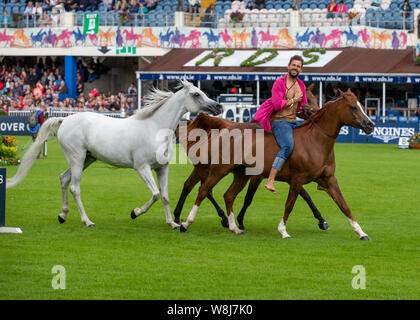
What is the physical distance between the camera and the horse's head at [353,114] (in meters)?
12.9

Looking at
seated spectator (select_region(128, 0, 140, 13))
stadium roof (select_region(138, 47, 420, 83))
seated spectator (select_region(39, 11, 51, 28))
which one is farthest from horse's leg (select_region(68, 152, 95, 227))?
seated spectator (select_region(39, 11, 51, 28))

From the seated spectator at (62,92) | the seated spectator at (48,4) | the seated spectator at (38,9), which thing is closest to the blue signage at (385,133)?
the seated spectator at (62,92)

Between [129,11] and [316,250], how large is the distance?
42.8 meters

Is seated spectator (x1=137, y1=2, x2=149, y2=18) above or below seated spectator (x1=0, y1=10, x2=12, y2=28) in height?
above

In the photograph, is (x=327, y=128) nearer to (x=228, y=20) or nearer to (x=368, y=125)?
(x=368, y=125)

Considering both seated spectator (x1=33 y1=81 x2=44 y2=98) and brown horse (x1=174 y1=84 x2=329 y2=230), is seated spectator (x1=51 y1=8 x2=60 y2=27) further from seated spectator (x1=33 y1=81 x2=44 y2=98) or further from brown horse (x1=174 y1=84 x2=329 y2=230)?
brown horse (x1=174 y1=84 x2=329 y2=230)

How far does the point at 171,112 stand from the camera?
1402 centimetres

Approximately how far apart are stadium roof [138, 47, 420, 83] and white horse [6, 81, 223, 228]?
28.9 meters

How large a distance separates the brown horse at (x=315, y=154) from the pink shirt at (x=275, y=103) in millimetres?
182

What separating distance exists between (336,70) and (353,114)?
3104 centimetres

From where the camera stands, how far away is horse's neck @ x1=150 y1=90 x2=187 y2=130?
14.0m

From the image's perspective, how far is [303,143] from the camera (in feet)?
43.3

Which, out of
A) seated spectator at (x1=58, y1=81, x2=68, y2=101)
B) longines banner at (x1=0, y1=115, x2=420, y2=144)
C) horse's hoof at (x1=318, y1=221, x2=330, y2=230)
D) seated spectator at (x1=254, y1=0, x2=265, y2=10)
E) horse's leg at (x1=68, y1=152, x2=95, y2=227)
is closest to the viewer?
horse's hoof at (x1=318, y1=221, x2=330, y2=230)

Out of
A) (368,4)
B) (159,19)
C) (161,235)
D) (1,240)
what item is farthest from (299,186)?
(159,19)
